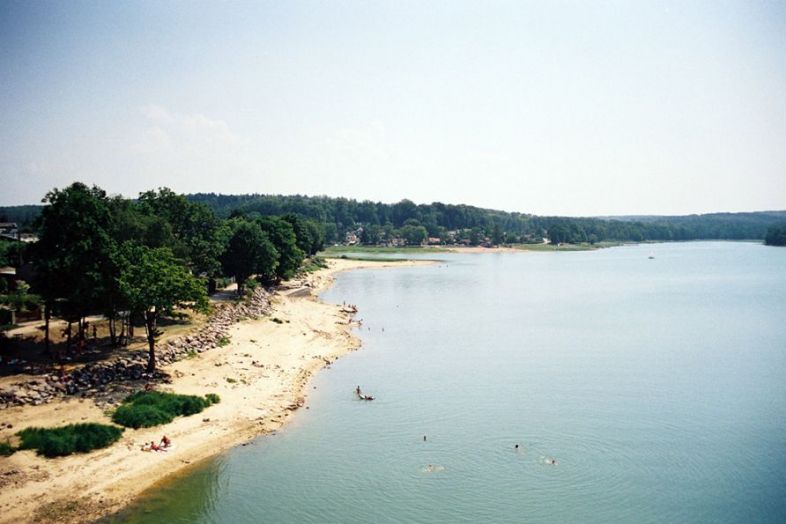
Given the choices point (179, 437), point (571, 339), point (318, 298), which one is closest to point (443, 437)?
point (179, 437)

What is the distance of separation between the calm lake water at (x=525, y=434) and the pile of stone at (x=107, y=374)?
10.5 meters

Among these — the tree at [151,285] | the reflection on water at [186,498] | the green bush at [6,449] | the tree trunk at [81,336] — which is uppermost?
the tree at [151,285]

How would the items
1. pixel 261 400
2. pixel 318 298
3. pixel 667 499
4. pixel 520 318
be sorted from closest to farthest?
pixel 667 499
pixel 261 400
pixel 520 318
pixel 318 298

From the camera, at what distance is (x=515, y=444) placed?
1305 inches

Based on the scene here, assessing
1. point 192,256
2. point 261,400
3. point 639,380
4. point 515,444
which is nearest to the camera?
point 515,444

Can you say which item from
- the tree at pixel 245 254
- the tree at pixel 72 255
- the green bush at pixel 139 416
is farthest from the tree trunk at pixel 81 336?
the tree at pixel 245 254

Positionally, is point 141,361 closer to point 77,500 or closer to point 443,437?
point 77,500

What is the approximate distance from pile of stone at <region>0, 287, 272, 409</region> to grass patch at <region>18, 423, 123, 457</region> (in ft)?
12.9

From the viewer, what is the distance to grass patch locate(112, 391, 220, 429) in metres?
31.4

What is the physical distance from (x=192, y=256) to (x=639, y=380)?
151 ft

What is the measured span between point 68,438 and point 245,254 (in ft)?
146

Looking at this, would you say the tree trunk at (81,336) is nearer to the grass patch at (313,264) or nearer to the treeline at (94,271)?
the treeline at (94,271)

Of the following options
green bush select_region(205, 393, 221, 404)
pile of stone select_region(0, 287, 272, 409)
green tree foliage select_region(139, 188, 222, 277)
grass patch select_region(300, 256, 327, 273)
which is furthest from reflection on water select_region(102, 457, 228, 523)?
grass patch select_region(300, 256, 327, 273)

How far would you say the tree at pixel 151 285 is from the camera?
36.2m
